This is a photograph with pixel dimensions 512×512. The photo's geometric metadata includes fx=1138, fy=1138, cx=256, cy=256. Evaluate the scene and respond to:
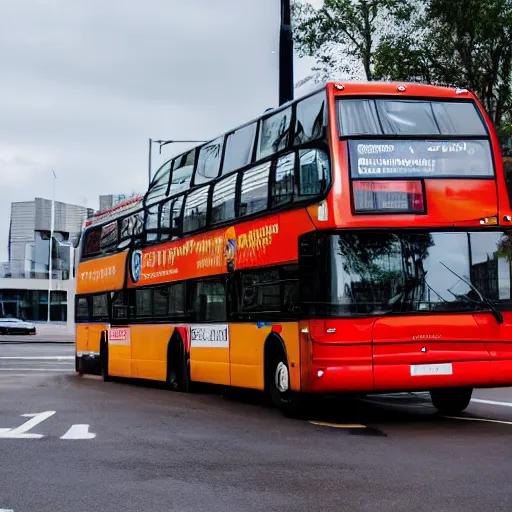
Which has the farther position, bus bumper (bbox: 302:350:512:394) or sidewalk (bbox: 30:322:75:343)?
sidewalk (bbox: 30:322:75:343)

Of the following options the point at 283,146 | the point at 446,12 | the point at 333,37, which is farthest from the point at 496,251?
the point at 333,37

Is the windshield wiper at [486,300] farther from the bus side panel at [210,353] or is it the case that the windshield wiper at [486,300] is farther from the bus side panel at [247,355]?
the bus side panel at [210,353]

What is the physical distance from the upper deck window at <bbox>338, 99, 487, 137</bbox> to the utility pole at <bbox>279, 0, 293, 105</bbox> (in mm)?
6237

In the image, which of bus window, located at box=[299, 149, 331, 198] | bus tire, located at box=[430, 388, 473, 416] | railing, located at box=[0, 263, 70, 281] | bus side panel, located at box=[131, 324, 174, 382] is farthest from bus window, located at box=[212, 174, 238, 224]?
railing, located at box=[0, 263, 70, 281]

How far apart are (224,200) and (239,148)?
2.72 feet

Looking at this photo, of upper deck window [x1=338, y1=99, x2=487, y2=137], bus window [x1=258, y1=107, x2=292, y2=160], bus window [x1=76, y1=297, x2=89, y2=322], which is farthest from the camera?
bus window [x1=76, y1=297, x2=89, y2=322]

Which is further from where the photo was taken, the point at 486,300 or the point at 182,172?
the point at 182,172

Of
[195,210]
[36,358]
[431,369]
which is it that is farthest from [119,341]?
[36,358]

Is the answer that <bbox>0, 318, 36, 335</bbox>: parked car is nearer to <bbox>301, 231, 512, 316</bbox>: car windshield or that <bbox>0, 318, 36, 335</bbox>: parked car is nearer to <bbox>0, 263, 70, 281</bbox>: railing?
<bbox>0, 263, 70, 281</bbox>: railing

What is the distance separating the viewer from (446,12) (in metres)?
29.4

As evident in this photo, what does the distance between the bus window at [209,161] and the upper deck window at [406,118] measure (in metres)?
4.25

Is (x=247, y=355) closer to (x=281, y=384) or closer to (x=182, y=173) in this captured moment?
(x=281, y=384)

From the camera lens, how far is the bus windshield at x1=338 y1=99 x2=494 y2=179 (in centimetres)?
1352

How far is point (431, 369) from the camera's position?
43.5 feet
